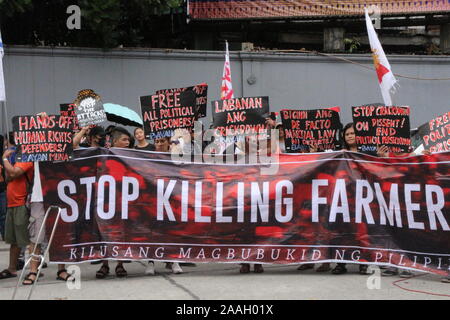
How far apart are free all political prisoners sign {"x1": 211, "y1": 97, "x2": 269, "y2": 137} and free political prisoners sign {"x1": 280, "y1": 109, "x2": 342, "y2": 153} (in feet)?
0.99

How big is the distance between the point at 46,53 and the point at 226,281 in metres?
8.44

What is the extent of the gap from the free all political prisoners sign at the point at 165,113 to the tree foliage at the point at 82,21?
518cm

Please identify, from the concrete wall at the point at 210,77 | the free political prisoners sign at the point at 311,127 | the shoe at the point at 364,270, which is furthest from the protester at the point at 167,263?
the concrete wall at the point at 210,77

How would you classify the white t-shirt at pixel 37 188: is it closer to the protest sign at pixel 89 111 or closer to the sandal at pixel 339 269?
the protest sign at pixel 89 111

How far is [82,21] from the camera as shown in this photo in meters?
13.6

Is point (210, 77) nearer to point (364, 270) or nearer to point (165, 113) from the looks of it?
point (165, 113)

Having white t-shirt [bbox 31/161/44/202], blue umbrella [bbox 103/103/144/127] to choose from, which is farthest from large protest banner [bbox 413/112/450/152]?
blue umbrella [bbox 103/103/144/127]

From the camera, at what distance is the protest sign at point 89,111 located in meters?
7.83

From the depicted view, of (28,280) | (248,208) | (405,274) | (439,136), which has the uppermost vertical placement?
(439,136)

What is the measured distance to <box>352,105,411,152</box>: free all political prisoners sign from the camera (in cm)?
741

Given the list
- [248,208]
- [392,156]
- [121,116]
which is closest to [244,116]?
[248,208]

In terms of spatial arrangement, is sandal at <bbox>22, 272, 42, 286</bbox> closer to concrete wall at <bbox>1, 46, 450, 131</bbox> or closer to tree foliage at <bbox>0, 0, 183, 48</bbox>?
tree foliage at <bbox>0, 0, 183, 48</bbox>

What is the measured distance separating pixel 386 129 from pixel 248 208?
74.3 inches

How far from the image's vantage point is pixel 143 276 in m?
7.32
